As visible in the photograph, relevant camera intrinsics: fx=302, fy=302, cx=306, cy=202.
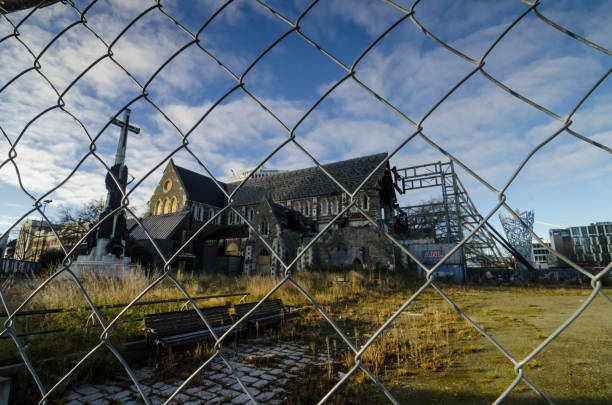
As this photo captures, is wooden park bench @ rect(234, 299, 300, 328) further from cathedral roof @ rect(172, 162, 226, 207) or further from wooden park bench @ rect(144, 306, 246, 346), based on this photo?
cathedral roof @ rect(172, 162, 226, 207)

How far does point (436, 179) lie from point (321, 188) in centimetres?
957

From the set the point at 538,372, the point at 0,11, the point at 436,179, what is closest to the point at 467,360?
the point at 538,372

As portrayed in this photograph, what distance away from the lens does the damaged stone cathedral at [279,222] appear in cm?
2134

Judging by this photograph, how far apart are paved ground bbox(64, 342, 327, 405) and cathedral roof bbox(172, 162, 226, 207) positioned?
2741 centimetres

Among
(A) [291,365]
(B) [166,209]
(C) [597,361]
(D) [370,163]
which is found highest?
(D) [370,163]

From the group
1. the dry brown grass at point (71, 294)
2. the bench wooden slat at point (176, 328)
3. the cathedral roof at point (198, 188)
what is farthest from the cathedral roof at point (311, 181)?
the bench wooden slat at point (176, 328)

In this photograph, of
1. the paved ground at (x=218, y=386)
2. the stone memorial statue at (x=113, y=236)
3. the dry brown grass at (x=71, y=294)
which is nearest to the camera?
the paved ground at (x=218, y=386)

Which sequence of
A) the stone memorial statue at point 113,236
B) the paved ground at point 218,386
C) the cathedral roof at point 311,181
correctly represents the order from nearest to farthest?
the paved ground at point 218,386
the stone memorial statue at point 113,236
the cathedral roof at point 311,181

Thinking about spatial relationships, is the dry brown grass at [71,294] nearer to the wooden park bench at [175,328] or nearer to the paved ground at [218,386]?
the wooden park bench at [175,328]

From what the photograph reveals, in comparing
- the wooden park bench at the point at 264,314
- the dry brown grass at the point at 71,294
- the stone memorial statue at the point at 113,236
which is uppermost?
the stone memorial statue at the point at 113,236

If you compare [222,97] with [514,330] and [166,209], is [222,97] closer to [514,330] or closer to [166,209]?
[514,330]

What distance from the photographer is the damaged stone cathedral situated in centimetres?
2134

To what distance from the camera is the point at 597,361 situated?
142 inches

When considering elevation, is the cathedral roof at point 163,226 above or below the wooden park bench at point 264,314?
above
